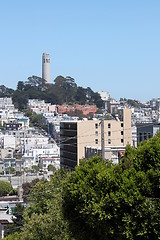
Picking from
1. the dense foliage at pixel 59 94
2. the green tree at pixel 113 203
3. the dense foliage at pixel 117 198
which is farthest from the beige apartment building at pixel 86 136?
the dense foliage at pixel 59 94

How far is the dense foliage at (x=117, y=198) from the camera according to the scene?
592 inches

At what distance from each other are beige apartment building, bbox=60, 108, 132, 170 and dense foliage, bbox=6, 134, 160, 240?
145 ft

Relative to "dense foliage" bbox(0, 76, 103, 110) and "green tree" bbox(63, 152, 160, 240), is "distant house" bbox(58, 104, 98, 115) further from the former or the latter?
"green tree" bbox(63, 152, 160, 240)

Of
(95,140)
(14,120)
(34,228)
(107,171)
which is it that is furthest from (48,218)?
(14,120)

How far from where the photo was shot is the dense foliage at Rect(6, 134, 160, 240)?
1505 cm

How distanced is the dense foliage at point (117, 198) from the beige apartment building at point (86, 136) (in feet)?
145

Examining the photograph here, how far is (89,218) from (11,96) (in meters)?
181

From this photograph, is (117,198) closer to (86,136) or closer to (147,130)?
(147,130)

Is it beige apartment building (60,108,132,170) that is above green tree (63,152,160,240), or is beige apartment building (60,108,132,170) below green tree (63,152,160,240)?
above

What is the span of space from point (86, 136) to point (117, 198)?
4895cm

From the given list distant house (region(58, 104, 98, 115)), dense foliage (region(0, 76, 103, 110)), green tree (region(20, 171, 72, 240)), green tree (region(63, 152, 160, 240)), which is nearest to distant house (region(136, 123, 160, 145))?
green tree (region(20, 171, 72, 240))

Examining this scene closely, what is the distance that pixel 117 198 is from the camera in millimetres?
15305

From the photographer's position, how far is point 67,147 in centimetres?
6538

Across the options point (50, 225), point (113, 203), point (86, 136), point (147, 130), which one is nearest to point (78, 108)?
point (86, 136)
